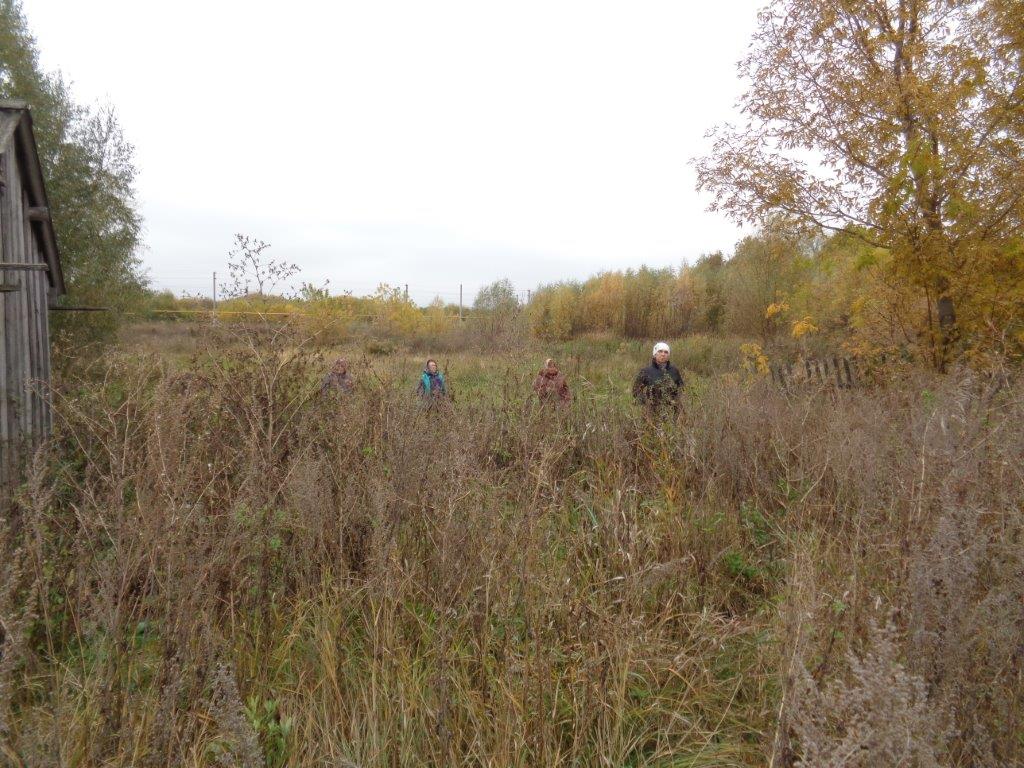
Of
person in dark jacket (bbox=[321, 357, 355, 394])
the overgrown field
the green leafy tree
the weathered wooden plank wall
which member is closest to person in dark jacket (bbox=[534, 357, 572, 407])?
the overgrown field

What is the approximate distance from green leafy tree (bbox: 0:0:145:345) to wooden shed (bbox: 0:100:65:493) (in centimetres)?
950

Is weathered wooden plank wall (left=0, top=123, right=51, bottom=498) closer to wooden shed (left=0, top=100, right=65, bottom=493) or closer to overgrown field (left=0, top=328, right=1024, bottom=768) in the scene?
wooden shed (left=0, top=100, right=65, bottom=493)

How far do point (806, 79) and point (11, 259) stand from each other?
9597 mm

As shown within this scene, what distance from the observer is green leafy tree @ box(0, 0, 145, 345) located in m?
16.3

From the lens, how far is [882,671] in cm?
171

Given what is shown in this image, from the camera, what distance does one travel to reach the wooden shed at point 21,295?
5.67 meters

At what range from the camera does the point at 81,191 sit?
1705 centimetres

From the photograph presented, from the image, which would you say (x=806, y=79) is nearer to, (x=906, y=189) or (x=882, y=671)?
(x=906, y=189)

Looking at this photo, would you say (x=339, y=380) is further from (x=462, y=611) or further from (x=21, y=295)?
(x=21, y=295)

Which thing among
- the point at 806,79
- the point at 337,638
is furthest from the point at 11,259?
the point at 806,79

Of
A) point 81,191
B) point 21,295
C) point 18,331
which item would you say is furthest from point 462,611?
point 81,191

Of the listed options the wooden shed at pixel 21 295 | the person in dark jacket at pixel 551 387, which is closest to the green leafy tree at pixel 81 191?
the wooden shed at pixel 21 295

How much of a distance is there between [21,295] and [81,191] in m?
12.6

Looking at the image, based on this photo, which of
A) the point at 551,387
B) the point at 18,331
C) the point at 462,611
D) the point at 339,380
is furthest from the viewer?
the point at 18,331
